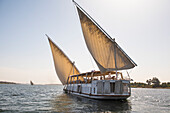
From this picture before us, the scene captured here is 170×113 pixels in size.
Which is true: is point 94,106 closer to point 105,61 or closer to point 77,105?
point 77,105

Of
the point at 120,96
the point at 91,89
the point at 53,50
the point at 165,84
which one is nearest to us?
the point at 120,96

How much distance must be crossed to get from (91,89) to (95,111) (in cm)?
1107

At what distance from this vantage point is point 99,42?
2919cm

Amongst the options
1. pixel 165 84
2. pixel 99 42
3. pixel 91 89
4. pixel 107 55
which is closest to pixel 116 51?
pixel 107 55

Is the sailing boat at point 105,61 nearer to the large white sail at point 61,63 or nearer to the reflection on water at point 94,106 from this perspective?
the reflection on water at point 94,106

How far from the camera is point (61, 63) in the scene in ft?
165

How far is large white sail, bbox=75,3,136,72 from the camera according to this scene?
1082 inches

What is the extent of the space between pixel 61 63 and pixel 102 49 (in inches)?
949

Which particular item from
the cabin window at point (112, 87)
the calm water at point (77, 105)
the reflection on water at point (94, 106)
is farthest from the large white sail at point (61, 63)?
the reflection on water at point (94, 106)

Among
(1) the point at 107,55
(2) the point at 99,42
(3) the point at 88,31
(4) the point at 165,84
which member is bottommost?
(4) the point at 165,84

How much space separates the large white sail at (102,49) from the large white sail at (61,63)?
67.4 ft

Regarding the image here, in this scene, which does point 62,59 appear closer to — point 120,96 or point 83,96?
point 83,96

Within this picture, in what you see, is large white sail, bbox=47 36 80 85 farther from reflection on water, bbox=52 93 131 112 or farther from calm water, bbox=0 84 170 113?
reflection on water, bbox=52 93 131 112

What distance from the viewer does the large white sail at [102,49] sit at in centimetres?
2748
